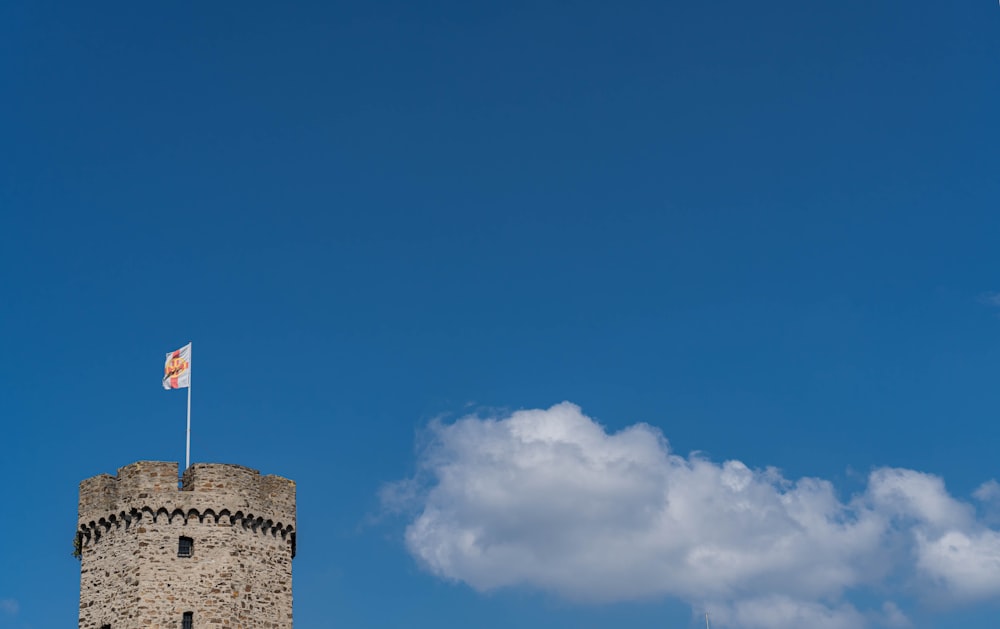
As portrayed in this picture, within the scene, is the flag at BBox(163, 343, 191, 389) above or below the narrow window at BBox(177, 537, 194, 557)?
above

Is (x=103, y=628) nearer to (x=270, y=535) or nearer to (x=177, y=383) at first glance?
(x=270, y=535)

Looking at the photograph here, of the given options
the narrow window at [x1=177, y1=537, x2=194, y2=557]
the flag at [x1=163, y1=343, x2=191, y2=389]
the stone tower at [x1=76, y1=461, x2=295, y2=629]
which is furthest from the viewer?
the flag at [x1=163, y1=343, x2=191, y2=389]

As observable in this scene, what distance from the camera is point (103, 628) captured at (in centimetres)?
5675

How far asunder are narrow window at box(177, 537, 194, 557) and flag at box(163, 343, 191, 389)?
862 cm

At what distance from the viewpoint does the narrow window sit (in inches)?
2272

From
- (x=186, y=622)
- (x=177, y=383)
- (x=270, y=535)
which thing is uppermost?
(x=177, y=383)

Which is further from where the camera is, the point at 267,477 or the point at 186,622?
the point at 267,477

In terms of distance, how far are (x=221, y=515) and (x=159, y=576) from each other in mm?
3913

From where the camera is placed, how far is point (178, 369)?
63.7 meters

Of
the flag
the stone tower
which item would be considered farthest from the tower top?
the flag

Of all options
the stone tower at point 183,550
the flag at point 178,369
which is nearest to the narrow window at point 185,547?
the stone tower at point 183,550

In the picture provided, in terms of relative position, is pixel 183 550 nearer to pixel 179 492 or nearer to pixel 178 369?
pixel 179 492

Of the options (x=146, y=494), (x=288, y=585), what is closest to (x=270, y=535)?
(x=288, y=585)

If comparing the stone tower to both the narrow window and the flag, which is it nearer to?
the narrow window
